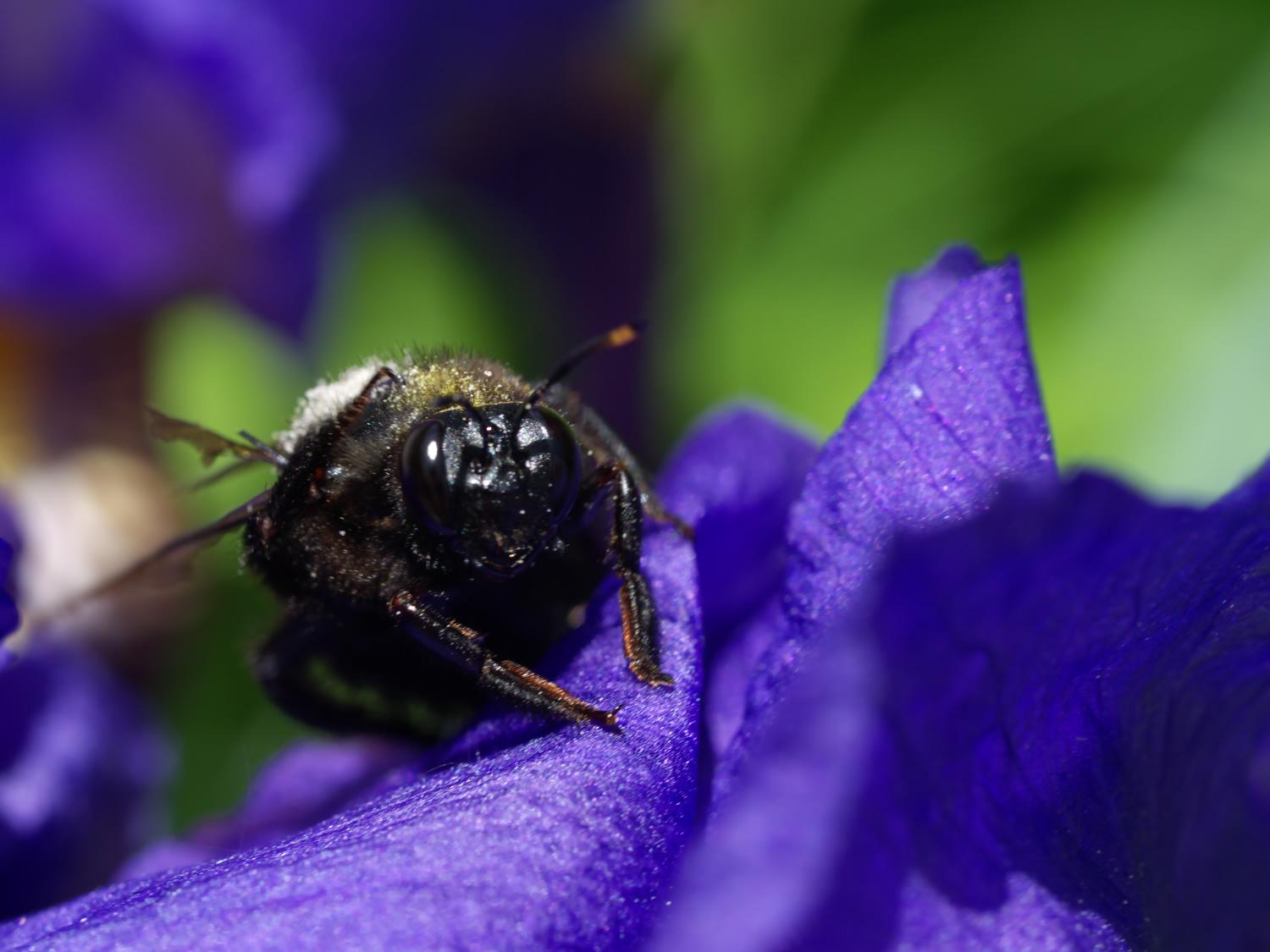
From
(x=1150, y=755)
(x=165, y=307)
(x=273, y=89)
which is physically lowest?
(x=165, y=307)

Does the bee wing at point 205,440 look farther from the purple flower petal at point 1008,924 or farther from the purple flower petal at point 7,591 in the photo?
the purple flower petal at point 1008,924

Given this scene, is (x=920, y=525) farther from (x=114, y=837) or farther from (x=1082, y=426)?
(x=1082, y=426)

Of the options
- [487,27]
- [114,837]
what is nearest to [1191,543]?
[114,837]

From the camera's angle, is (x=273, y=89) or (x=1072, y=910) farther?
(x=273, y=89)

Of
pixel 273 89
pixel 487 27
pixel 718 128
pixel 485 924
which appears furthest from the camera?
pixel 718 128

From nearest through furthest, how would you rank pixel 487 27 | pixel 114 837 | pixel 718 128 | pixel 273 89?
pixel 114 837, pixel 273 89, pixel 487 27, pixel 718 128

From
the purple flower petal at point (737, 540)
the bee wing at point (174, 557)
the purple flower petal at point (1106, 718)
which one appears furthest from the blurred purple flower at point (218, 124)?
the purple flower petal at point (1106, 718)
